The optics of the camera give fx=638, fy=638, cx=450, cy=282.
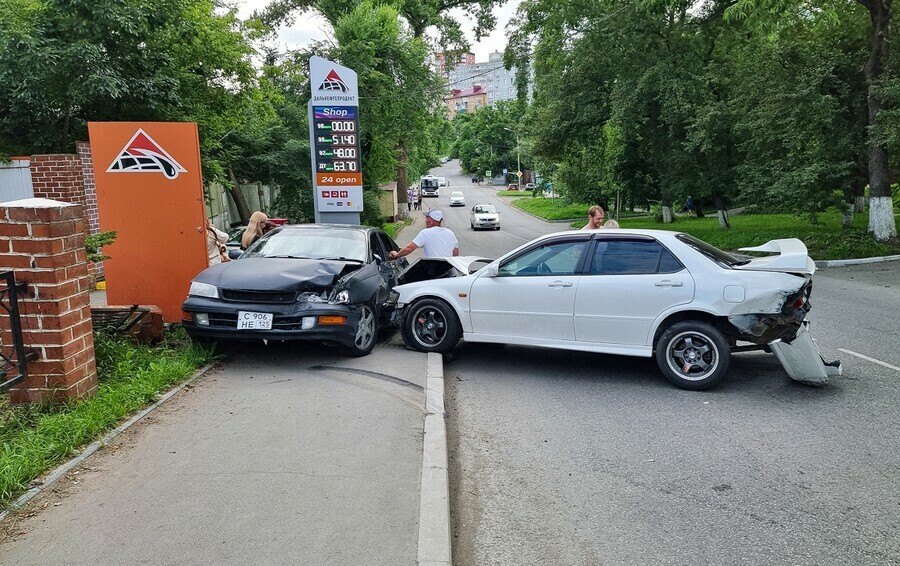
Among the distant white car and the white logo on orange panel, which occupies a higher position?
the white logo on orange panel

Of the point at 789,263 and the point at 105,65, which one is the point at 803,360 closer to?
the point at 789,263

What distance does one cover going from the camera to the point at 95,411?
15.9 feet

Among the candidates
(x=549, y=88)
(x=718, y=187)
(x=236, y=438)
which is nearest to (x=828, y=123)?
(x=718, y=187)

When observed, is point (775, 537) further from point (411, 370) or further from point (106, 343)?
point (106, 343)

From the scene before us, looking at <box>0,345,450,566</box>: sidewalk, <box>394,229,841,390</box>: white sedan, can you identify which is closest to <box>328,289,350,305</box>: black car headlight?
<box>394,229,841,390</box>: white sedan

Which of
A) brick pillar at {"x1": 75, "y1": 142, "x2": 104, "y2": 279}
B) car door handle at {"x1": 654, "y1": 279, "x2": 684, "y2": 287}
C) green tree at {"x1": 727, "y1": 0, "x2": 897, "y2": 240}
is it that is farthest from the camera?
green tree at {"x1": 727, "y1": 0, "x2": 897, "y2": 240}

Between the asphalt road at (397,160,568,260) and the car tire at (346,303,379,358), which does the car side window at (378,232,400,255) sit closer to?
the car tire at (346,303,379,358)

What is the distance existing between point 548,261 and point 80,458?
4.75 meters

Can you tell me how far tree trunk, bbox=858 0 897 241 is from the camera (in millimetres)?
16438

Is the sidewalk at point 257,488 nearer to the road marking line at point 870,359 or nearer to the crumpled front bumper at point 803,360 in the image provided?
the crumpled front bumper at point 803,360

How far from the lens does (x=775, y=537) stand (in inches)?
142

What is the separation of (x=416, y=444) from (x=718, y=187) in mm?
23327

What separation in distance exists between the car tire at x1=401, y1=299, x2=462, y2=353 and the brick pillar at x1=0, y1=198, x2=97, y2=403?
367 centimetres

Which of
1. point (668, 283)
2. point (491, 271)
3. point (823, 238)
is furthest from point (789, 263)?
point (823, 238)
